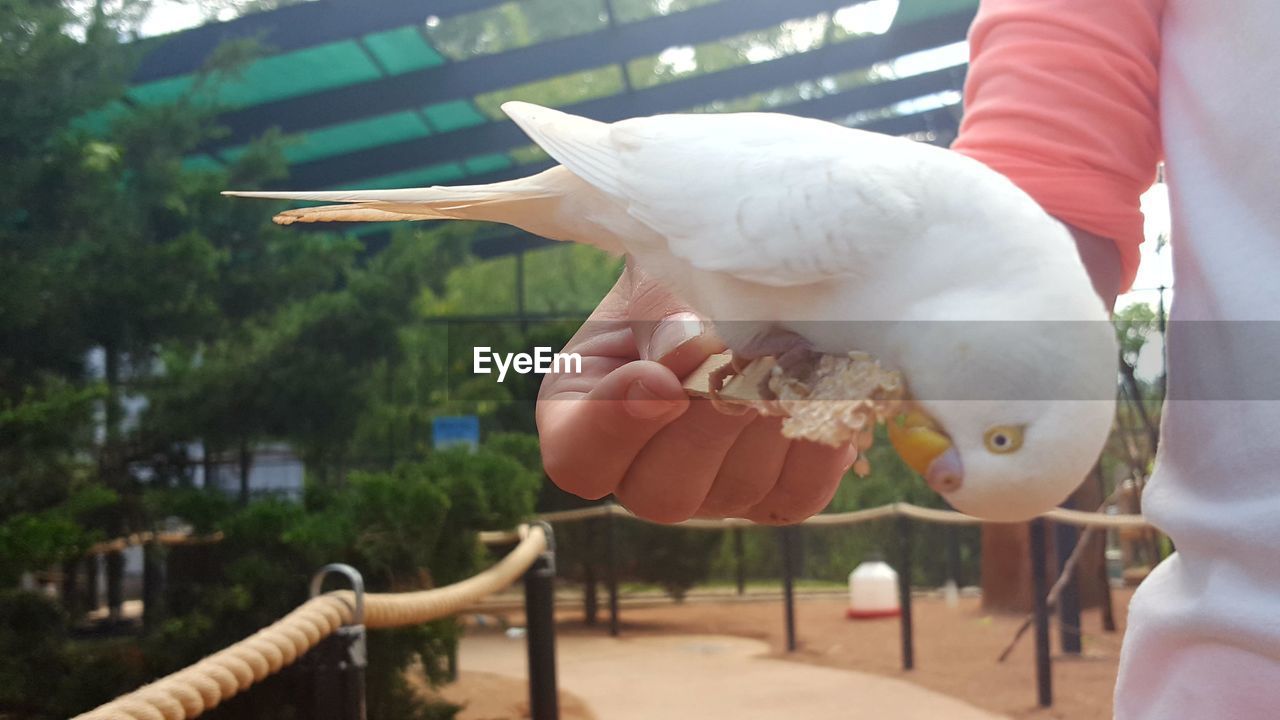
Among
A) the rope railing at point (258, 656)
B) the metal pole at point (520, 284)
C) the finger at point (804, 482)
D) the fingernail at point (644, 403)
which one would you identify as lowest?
the rope railing at point (258, 656)

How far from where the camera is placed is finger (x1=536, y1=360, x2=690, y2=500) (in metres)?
0.59

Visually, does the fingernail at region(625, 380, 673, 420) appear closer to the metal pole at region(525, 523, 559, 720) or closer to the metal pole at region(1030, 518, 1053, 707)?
the metal pole at region(525, 523, 559, 720)

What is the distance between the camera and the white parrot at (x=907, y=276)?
1.39 feet

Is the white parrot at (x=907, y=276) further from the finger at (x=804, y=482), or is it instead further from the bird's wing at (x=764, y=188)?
the finger at (x=804, y=482)

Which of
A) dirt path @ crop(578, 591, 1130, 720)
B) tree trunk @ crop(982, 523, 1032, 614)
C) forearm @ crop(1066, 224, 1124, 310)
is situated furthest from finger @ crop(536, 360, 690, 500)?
tree trunk @ crop(982, 523, 1032, 614)

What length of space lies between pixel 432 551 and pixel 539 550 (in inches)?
15.9

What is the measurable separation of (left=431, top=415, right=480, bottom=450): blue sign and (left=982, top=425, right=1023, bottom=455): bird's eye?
9.54ft

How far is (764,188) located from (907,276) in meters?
0.09

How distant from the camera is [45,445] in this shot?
196 centimetres

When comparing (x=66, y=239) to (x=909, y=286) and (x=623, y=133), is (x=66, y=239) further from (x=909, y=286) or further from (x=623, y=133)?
(x=909, y=286)

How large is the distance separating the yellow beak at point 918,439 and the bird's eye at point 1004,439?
0.02 metres

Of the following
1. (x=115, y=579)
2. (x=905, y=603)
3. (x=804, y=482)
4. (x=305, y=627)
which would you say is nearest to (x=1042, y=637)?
(x=905, y=603)

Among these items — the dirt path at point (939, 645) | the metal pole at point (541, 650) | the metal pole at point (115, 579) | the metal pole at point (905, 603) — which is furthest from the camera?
the metal pole at point (905, 603)

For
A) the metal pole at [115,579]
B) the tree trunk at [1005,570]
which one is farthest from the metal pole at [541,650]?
the tree trunk at [1005,570]
